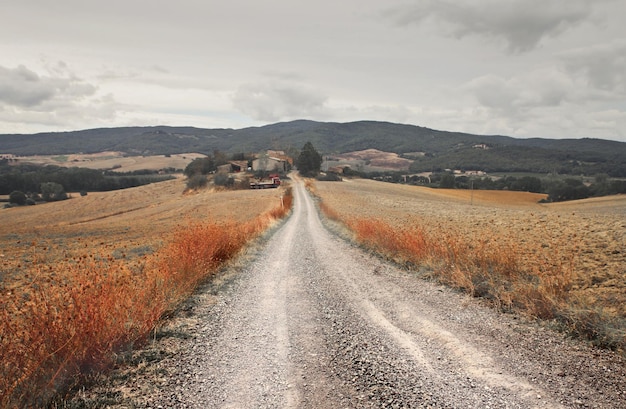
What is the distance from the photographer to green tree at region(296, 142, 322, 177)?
112m

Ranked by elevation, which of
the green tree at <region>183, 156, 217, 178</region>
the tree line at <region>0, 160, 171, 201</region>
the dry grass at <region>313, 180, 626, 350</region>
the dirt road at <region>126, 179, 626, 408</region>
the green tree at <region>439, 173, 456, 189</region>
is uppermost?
the green tree at <region>183, 156, 217, 178</region>

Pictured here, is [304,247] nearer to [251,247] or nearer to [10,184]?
[251,247]

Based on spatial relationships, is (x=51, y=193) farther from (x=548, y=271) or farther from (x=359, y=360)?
(x=548, y=271)

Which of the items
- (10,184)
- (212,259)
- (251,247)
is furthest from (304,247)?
(10,184)

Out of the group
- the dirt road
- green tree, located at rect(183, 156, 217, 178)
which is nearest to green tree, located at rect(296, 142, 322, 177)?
green tree, located at rect(183, 156, 217, 178)

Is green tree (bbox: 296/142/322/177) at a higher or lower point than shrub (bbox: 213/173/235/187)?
higher

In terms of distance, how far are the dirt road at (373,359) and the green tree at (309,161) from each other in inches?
4093

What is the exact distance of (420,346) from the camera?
6.10 m

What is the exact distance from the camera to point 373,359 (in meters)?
5.67

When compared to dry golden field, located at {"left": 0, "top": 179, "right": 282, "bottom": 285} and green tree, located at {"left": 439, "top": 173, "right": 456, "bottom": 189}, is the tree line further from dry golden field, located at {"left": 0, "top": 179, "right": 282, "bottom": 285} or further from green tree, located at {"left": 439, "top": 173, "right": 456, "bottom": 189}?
green tree, located at {"left": 439, "top": 173, "right": 456, "bottom": 189}

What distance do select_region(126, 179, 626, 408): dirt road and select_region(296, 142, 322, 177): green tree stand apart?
341 ft

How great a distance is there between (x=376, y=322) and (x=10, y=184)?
133 metres

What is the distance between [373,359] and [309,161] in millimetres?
107901

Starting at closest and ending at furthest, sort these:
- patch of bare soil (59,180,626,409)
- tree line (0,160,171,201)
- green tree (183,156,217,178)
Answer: patch of bare soil (59,180,626,409), tree line (0,160,171,201), green tree (183,156,217,178)
